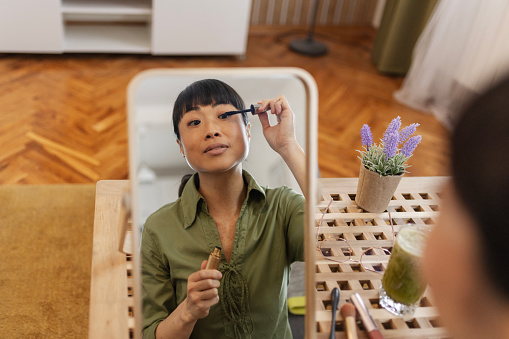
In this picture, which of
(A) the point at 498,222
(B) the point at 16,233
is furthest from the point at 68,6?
(A) the point at 498,222

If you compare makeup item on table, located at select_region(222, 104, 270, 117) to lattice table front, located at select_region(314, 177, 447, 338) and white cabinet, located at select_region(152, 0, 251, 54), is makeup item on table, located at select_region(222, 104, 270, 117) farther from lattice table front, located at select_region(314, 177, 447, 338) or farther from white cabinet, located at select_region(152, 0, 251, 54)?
white cabinet, located at select_region(152, 0, 251, 54)

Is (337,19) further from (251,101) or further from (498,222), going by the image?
(498,222)

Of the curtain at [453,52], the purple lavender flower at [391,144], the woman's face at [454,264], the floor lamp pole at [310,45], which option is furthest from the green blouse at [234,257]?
the floor lamp pole at [310,45]

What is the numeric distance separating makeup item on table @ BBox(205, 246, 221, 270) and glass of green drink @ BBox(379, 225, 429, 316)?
0.30 metres

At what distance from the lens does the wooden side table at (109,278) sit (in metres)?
0.73

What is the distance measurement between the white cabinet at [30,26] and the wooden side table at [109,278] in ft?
6.05

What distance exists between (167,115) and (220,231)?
154mm

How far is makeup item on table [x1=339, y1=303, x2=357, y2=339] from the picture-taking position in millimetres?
747

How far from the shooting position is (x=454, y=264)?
39 centimetres

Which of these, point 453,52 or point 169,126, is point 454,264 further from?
point 453,52

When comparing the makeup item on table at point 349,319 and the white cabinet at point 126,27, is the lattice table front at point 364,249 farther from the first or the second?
the white cabinet at point 126,27

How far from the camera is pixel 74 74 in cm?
255

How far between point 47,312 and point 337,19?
2.76 metres

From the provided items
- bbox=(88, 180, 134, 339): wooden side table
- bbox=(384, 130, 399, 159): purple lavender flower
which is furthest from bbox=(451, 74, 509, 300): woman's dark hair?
bbox=(384, 130, 399, 159): purple lavender flower
